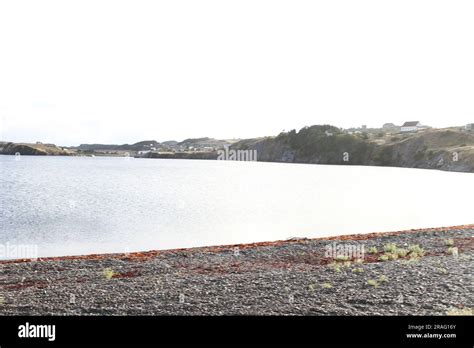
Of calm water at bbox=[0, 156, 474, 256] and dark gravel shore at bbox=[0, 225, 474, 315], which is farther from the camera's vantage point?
calm water at bbox=[0, 156, 474, 256]

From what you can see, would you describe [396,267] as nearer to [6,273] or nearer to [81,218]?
[6,273]

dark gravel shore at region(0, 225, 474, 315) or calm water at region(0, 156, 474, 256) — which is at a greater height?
dark gravel shore at region(0, 225, 474, 315)

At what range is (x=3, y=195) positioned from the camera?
3442 inches

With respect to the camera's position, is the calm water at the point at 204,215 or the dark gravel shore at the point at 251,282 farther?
the calm water at the point at 204,215

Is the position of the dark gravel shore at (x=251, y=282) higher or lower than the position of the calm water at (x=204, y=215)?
higher

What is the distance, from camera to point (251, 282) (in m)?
21.6

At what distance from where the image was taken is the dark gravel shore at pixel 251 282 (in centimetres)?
1719

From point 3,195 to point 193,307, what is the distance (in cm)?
8041

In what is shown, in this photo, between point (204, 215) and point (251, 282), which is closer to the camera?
point (251, 282)

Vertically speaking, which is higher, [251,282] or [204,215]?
[251,282]

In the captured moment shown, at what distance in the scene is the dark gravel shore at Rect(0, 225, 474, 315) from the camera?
17.2 meters

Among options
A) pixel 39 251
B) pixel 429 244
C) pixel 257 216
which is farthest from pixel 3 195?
pixel 429 244

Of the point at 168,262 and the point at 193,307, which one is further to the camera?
the point at 168,262
